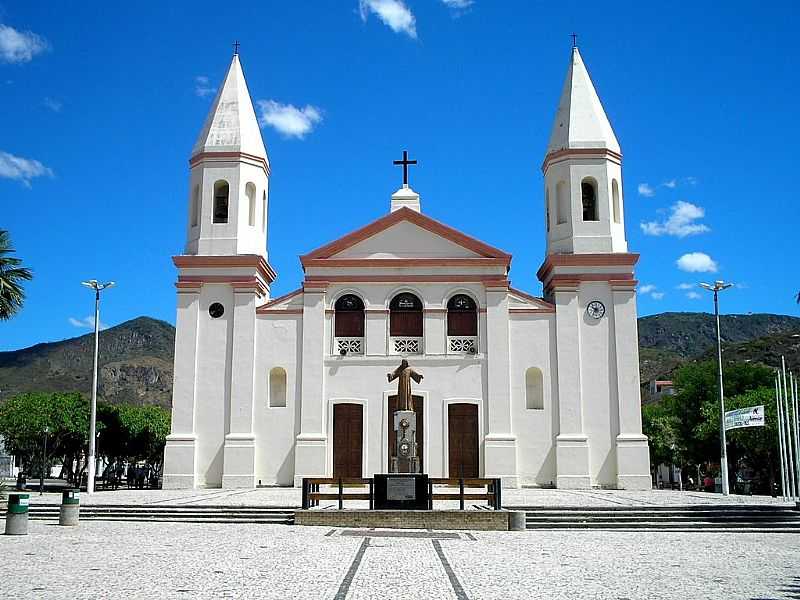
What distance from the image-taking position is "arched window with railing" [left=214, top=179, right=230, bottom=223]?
32.3 metres

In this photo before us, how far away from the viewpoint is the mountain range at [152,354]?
88.6 m

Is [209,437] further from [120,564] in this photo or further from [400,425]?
[120,564]

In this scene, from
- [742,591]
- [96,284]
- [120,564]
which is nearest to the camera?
[742,591]

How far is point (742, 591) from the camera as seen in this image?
433 inches

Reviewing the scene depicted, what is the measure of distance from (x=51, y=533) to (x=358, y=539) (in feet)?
20.0

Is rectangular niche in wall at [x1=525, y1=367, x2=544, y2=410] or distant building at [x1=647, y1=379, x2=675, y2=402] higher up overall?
distant building at [x1=647, y1=379, x2=675, y2=402]

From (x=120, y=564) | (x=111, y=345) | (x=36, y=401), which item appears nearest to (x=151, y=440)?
(x=36, y=401)

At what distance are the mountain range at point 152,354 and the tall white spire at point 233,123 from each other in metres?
53.5

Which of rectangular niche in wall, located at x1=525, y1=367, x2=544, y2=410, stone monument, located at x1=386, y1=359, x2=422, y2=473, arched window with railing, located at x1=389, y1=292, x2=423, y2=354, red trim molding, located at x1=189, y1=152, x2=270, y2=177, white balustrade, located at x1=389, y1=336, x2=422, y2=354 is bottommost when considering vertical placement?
stone monument, located at x1=386, y1=359, x2=422, y2=473

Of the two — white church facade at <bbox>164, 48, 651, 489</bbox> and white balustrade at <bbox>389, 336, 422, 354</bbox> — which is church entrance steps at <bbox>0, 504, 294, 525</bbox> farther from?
white balustrade at <bbox>389, 336, 422, 354</bbox>

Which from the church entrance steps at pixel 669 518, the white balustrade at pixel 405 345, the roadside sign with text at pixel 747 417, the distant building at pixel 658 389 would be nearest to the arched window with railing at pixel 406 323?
the white balustrade at pixel 405 345

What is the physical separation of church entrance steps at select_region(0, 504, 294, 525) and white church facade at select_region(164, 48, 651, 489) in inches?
336

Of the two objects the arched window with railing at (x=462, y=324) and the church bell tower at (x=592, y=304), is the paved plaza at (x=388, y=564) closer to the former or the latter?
the church bell tower at (x=592, y=304)

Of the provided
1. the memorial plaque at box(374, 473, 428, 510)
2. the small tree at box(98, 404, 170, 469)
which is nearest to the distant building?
the small tree at box(98, 404, 170, 469)
